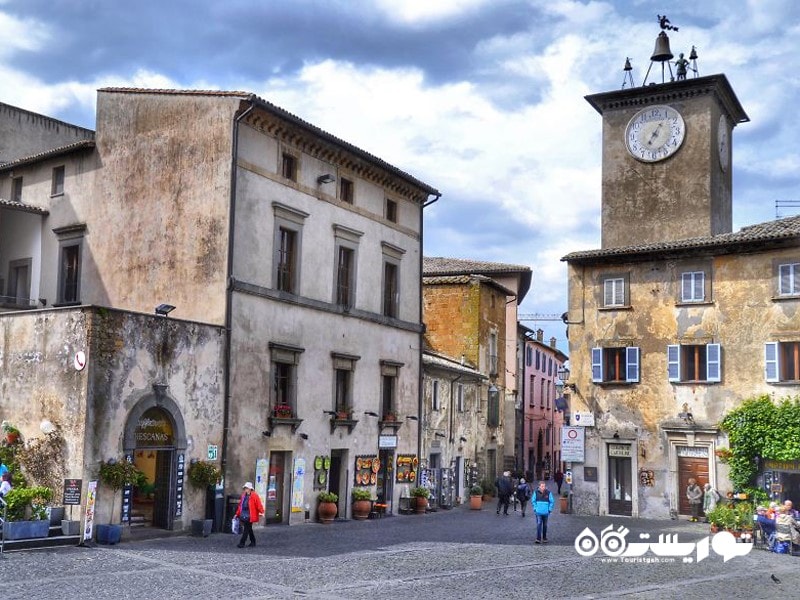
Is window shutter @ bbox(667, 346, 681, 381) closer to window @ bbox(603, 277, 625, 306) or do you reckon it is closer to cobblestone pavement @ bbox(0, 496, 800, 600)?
window @ bbox(603, 277, 625, 306)

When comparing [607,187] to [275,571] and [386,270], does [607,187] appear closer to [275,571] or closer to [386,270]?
[386,270]

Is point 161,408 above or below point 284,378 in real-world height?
below

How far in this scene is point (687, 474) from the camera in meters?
32.0

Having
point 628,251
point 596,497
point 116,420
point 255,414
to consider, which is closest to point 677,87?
point 628,251

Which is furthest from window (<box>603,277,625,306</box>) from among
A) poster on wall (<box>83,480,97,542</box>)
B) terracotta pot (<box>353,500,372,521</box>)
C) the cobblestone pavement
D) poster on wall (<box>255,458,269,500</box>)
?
poster on wall (<box>83,480,97,542</box>)

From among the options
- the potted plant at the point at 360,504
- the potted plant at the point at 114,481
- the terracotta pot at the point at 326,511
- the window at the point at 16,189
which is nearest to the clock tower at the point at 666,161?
the potted plant at the point at 360,504

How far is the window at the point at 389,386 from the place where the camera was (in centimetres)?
3197

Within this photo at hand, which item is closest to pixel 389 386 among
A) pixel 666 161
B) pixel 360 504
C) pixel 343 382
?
pixel 343 382

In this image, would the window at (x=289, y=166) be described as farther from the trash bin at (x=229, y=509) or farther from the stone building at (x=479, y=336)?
the stone building at (x=479, y=336)

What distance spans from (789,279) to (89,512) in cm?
2253

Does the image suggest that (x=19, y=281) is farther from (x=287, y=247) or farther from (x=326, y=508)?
(x=326, y=508)

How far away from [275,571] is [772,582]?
9639 mm

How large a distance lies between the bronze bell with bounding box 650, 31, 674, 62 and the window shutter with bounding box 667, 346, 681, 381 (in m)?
12.2

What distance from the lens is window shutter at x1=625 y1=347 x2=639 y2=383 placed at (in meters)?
33.3
